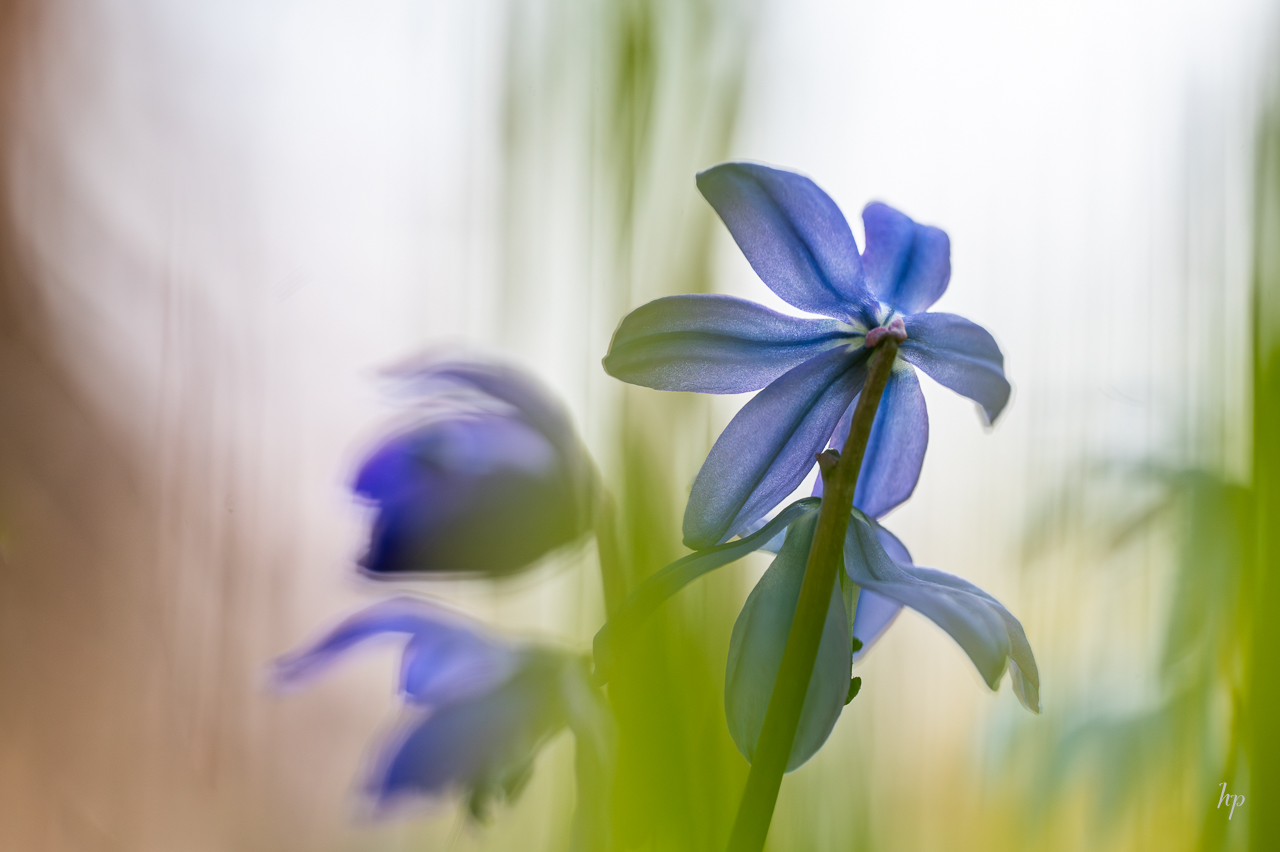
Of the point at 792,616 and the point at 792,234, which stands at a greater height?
the point at 792,234

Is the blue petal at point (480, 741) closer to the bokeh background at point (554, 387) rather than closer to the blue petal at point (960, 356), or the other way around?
the bokeh background at point (554, 387)

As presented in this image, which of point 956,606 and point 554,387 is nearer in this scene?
point 956,606

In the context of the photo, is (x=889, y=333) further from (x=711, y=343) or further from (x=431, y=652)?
(x=431, y=652)

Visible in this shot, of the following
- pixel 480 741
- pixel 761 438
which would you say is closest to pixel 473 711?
pixel 480 741

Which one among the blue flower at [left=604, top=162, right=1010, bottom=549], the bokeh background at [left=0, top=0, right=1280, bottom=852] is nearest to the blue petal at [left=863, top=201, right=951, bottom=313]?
the blue flower at [left=604, top=162, right=1010, bottom=549]

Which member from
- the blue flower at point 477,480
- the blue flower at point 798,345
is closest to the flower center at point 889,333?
the blue flower at point 798,345

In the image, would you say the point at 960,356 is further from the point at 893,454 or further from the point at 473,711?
the point at 473,711

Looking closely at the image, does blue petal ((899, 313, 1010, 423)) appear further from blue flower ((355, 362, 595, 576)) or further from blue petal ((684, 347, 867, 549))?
blue flower ((355, 362, 595, 576))
